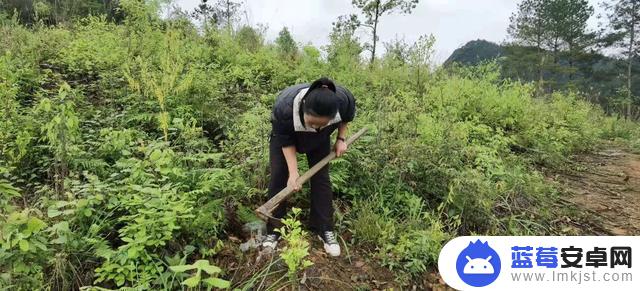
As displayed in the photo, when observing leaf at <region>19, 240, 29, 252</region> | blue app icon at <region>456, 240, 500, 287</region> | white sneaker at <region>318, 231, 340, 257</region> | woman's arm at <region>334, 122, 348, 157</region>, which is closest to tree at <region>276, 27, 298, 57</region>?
woman's arm at <region>334, 122, 348, 157</region>

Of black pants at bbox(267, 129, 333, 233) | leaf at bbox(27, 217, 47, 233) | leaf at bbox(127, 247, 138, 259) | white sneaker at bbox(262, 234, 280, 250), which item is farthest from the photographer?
black pants at bbox(267, 129, 333, 233)

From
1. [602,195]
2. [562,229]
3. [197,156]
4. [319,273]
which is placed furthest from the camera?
[602,195]

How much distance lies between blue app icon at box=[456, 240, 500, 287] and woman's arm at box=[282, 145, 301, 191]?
127 cm

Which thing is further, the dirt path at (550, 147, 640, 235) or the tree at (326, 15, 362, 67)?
the tree at (326, 15, 362, 67)

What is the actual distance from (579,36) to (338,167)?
29545 millimetres

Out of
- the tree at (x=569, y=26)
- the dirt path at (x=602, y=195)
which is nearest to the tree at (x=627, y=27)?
the tree at (x=569, y=26)

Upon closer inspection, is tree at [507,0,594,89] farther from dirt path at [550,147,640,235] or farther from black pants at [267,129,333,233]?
black pants at [267,129,333,233]

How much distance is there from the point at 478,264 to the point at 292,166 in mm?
1429

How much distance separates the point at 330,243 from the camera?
9.20 feet

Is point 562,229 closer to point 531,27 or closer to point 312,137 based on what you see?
point 312,137

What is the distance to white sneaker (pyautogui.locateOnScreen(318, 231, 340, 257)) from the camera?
9.09 feet

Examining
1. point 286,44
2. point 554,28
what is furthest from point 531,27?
point 286,44

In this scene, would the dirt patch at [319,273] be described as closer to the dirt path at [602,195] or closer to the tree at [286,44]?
the dirt path at [602,195]

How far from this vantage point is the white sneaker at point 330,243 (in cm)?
277
